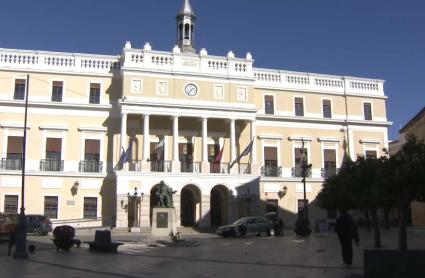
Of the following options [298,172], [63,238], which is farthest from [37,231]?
[298,172]

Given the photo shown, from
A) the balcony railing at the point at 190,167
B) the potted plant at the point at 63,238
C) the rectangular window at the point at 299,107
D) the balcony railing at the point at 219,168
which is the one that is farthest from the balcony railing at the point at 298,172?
the potted plant at the point at 63,238

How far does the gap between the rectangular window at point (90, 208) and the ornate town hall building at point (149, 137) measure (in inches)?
2.8

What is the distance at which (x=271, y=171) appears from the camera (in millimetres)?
41094

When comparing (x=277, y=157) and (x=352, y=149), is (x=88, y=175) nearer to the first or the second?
(x=277, y=157)

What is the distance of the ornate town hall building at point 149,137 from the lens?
118 ft

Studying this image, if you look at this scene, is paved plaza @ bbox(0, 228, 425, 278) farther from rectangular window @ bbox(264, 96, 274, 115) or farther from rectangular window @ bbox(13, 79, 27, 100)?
rectangular window @ bbox(264, 96, 274, 115)

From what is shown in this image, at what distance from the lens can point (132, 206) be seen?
1428 inches

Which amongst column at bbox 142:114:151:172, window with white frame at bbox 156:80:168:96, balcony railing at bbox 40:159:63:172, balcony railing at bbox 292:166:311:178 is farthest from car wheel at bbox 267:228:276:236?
balcony railing at bbox 40:159:63:172

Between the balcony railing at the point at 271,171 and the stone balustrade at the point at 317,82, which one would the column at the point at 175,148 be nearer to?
the balcony railing at the point at 271,171

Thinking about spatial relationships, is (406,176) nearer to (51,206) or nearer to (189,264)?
(189,264)

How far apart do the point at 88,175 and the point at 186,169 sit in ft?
23.3

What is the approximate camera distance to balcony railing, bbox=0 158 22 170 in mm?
35406

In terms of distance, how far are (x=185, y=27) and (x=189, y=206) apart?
49.1ft

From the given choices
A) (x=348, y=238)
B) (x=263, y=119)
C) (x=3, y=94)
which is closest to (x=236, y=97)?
(x=263, y=119)
